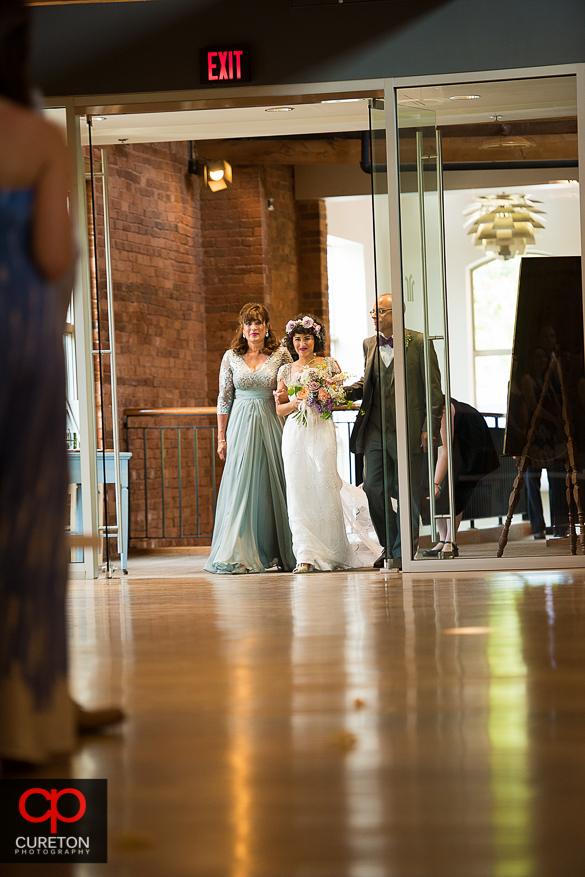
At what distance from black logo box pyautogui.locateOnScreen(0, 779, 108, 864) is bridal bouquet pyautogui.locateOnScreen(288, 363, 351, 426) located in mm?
4788

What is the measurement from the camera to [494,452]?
5.07 metres

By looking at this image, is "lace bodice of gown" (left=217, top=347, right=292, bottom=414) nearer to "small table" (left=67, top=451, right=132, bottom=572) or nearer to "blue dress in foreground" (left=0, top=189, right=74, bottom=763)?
"small table" (left=67, top=451, right=132, bottom=572)

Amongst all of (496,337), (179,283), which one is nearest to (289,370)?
(496,337)

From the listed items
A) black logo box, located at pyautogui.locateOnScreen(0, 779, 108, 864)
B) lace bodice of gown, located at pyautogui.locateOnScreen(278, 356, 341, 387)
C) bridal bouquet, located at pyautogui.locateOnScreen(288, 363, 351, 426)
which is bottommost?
black logo box, located at pyautogui.locateOnScreen(0, 779, 108, 864)

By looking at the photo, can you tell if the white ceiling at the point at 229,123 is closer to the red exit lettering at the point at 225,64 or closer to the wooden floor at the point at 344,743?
the red exit lettering at the point at 225,64

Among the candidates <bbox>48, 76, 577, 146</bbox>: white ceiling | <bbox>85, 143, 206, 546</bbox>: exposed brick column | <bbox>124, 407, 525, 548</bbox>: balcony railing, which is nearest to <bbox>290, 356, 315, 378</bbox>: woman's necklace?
<bbox>48, 76, 577, 146</bbox>: white ceiling

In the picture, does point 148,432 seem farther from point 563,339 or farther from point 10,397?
point 10,397

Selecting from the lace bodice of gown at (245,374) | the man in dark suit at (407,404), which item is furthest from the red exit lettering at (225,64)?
the lace bodice of gown at (245,374)

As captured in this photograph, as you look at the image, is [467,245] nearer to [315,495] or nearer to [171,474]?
[315,495]

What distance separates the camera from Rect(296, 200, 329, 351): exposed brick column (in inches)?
421

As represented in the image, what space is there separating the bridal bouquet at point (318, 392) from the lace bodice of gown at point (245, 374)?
0.83 feet

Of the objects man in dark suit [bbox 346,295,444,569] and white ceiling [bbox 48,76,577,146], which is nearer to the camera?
white ceiling [bbox 48,76,577,146]

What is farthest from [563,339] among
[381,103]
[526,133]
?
[381,103]

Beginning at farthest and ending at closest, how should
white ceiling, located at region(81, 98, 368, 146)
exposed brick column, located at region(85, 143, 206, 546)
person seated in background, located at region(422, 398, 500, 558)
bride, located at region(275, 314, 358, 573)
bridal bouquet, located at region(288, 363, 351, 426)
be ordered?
exposed brick column, located at region(85, 143, 206, 546) < bridal bouquet, located at region(288, 363, 351, 426) < bride, located at region(275, 314, 358, 573) < white ceiling, located at region(81, 98, 368, 146) < person seated in background, located at region(422, 398, 500, 558)
